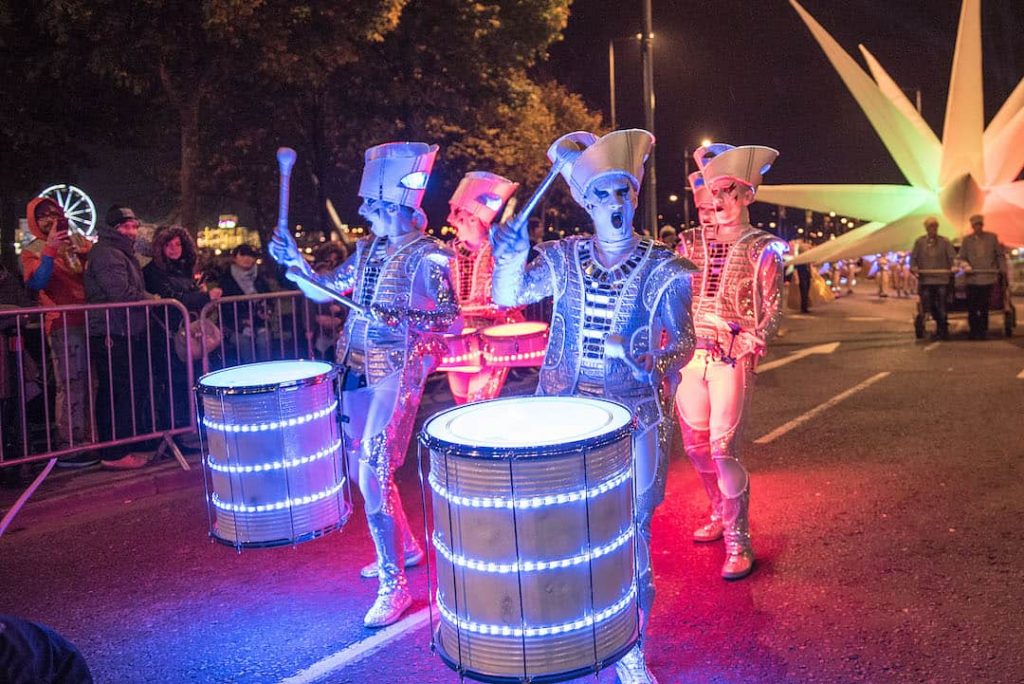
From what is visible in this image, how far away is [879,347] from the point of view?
1482cm

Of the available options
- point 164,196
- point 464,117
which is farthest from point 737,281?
point 164,196

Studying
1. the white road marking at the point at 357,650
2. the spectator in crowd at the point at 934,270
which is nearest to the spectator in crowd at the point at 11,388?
the white road marking at the point at 357,650

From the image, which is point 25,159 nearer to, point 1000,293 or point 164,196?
point 164,196

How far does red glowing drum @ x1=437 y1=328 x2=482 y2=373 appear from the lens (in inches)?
266

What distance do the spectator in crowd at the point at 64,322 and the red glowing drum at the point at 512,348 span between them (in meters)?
3.43

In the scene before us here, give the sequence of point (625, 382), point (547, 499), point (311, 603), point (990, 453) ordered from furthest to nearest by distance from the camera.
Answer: point (990, 453), point (311, 603), point (625, 382), point (547, 499)

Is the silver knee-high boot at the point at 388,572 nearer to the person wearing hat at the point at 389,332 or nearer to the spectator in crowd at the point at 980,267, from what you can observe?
the person wearing hat at the point at 389,332

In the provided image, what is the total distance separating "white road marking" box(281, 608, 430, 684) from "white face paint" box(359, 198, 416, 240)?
2.00 meters

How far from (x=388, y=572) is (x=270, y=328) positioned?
5.44 m

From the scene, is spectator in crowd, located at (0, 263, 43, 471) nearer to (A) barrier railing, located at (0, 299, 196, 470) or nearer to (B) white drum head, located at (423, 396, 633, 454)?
(A) barrier railing, located at (0, 299, 196, 470)

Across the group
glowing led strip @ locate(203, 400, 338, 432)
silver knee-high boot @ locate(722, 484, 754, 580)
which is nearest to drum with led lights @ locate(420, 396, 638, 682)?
glowing led strip @ locate(203, 400, 338, 432)

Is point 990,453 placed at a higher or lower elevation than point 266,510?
lower

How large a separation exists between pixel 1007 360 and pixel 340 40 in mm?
11160

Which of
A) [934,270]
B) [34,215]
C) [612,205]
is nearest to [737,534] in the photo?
[612,205]
